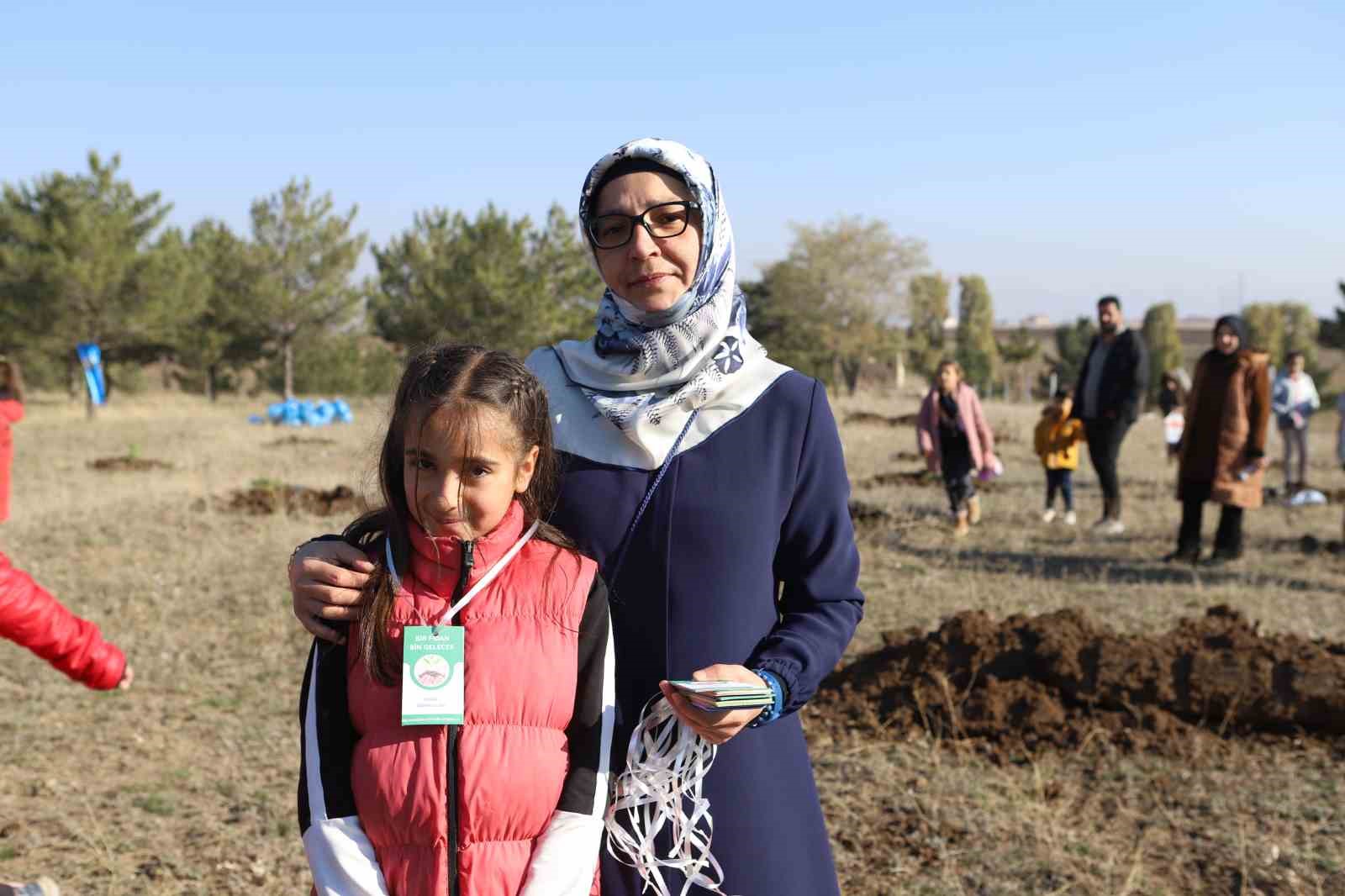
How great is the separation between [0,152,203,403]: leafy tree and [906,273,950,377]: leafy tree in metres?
31.2

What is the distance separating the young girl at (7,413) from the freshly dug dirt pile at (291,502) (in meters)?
3.25

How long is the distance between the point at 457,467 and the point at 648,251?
0.45 m

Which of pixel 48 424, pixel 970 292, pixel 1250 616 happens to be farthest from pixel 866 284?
pixel 1250 616

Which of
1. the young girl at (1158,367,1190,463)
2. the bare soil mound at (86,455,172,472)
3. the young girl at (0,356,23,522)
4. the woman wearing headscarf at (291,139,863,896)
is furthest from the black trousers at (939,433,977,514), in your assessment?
the bare soil mound at (86,455,172,472)

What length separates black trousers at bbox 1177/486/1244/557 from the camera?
841cm

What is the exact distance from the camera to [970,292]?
241 ft

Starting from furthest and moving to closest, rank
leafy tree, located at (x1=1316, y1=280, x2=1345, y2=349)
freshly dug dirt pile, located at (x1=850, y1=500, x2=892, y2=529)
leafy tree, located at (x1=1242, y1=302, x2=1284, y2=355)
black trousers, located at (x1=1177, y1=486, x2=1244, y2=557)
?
leafy tree, located at (x1=1242, y1=302, x2=1284, y2=355) → leafy tree, located at (x1=1316, y1=280, x2=1345, y2=349) → freshly dug dirt pile, located at (x1=850, y1=500, x2=892, y2=529) → black trousers, located at (x1=1177, y1=486, x2=1244, y2=557)

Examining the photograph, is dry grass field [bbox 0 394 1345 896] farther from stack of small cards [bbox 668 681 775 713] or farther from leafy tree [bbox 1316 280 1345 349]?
leafy tree [bbox 1316 280 1345 349]

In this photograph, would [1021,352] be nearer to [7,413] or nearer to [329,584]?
[7,413]

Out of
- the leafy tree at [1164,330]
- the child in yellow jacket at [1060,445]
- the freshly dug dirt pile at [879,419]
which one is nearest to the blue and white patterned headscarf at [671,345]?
the child in yellow jacket at [1060,445]

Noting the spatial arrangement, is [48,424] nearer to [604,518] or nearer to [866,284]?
[604,518]

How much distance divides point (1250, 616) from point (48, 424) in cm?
2409

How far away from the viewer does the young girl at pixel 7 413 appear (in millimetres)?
7145

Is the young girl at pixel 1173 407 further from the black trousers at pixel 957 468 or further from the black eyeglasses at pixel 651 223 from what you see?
the black eyeglasses at pixel 651 223
